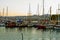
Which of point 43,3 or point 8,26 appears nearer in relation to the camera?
point 43,3

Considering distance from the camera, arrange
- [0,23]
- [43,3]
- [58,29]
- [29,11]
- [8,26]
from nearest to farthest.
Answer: [58,29] < [43,3] < [29,11] < [8,26] < [0,23]

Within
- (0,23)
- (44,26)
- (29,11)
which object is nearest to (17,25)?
(29,11)

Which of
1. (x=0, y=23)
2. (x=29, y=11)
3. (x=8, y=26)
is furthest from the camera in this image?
(x=0, y=23)

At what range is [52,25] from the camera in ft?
203

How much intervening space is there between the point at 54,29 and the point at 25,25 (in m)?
23.5

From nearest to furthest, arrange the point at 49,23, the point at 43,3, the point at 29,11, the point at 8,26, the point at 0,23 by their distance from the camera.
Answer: the point at 43,3
the point at 49,23
the point at 29,11
the point at 8,26
the point at 0,23

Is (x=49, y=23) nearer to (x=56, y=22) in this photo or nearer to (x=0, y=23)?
(x=56, y=22)

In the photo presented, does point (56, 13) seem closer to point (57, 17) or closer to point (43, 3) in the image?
point (57, 17)

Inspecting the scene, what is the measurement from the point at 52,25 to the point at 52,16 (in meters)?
6.17

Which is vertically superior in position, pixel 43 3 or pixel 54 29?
pixel 43 3

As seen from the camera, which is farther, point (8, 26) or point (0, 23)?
point (0, 23)

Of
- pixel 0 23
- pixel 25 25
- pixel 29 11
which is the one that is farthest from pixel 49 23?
pixel 0 23

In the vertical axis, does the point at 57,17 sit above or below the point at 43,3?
below

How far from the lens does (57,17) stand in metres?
64.9
